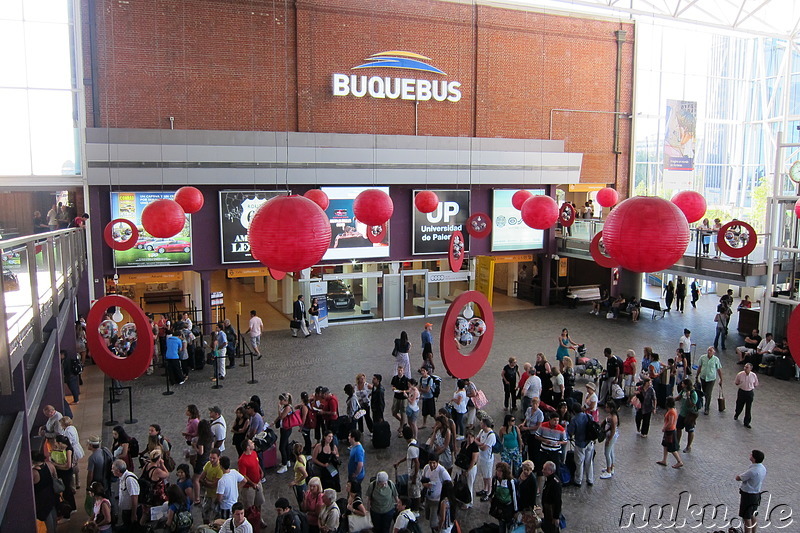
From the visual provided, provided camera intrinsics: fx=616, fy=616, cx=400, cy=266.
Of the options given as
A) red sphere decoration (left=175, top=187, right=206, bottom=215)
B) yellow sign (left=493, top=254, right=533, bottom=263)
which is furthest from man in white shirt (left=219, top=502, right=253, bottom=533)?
yellow sign (left=493, top=254, right=533, bottom=263)

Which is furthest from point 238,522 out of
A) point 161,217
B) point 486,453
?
point 161,217

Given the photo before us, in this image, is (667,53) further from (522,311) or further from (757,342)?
(757,342)

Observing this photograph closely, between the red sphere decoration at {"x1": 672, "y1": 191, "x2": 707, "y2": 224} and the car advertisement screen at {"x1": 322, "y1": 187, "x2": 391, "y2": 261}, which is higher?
the red sphere decoration at {"x1": 672, "y1": 191, "x2": 707, "y2": 224}

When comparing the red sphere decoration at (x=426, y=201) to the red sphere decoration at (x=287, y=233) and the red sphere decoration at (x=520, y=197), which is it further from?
the red sphere decoration at (x=287, y=233)

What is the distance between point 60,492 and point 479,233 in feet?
39.1

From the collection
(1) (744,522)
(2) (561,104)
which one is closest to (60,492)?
(1) (744,522)

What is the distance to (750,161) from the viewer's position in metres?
28.8

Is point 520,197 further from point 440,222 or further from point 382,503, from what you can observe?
point 382,503

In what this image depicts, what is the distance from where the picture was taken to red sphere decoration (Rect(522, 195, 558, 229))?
11695 millimetres

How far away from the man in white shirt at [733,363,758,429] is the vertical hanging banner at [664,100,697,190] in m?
15.4

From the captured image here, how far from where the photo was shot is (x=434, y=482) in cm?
798

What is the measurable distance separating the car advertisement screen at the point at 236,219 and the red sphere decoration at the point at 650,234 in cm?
1439

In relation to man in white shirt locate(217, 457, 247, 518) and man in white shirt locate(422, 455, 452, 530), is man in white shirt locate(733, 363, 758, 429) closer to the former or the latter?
man in white shirt locate(422, 455, 452, 530)

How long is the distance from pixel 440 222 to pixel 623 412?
34.6 feet
